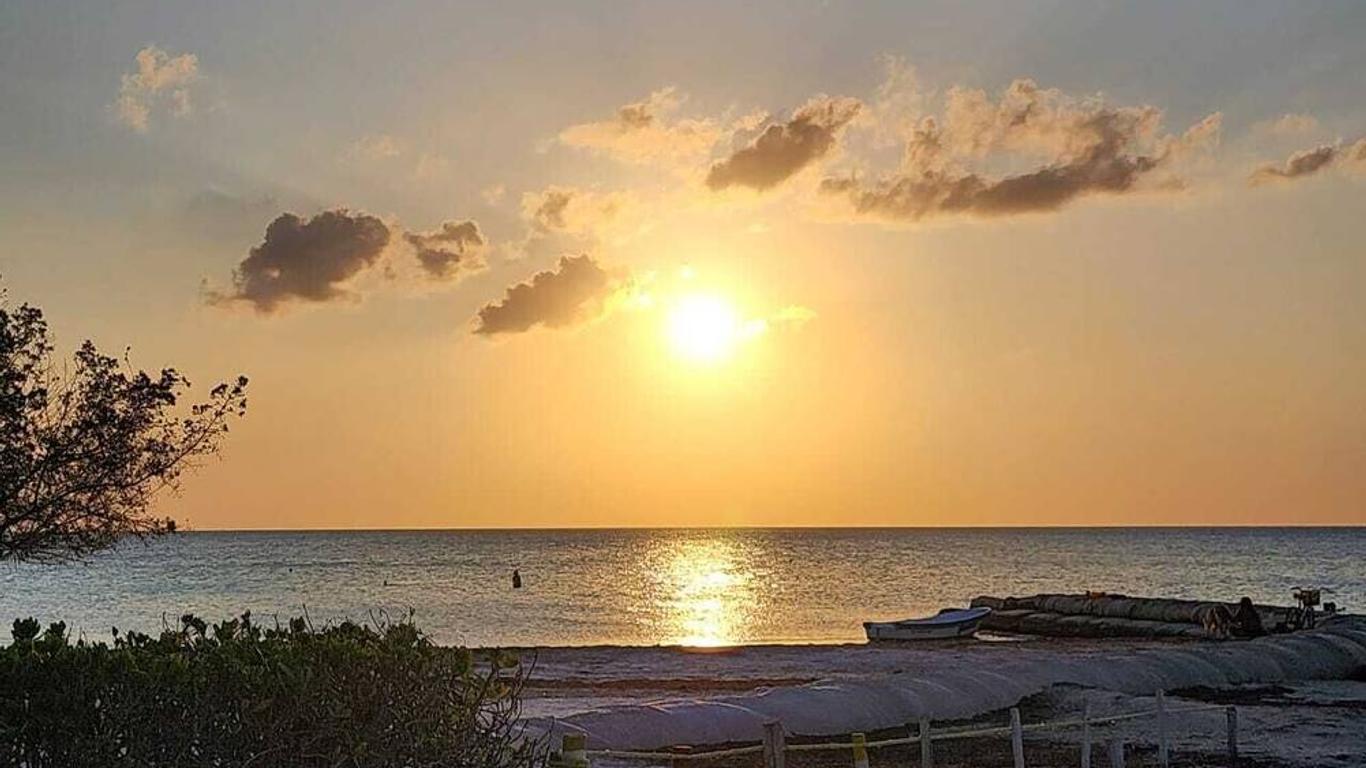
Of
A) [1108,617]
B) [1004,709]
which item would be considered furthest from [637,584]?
[1004,709]

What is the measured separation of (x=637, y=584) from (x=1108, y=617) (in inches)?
2351

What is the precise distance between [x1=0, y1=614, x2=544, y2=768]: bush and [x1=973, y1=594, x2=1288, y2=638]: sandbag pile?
41644 mm

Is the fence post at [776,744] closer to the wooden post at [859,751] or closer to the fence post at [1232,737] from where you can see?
the wooden post at [859,751]

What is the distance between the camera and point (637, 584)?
11250 cm

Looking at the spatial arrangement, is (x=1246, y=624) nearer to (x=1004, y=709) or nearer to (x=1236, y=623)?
(x=1236, y=623)

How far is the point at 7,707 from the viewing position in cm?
813

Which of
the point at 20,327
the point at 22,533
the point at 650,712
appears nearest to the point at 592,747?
the point at 650,712

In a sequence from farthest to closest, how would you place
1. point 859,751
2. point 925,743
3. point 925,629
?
1. point 925,629
2. point 925,743
3. point 859,751

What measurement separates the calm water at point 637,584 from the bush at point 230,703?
4478cm

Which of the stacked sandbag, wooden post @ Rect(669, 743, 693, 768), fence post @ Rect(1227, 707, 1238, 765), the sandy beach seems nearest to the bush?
the sandy beach

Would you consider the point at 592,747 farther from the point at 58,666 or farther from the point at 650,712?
the point at 58,666

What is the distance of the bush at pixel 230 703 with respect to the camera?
819 centimetres

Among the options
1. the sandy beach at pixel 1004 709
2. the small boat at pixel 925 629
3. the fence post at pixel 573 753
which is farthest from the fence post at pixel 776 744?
the small boat at pixel 925 629

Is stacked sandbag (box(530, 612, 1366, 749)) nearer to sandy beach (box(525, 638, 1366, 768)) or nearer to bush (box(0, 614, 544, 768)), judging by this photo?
sandy beach (box(525, 638, 1366, 768))
